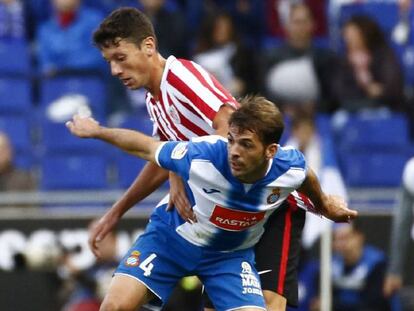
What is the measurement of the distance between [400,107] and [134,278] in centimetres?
536

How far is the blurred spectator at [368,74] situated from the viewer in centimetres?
1168

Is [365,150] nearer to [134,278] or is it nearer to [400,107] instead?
[400,107]

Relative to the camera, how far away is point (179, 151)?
6.58 meters

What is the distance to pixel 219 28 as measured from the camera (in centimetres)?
1220

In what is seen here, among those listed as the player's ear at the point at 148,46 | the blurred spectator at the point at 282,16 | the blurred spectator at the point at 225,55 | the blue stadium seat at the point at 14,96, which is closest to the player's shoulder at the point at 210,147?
the player's ear at the point at 148,46

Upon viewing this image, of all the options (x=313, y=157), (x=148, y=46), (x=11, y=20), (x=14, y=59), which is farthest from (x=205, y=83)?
(x=11, y=20)

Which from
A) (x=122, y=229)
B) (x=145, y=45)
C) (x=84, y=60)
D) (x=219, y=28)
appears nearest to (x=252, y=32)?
(x=219, y=28)

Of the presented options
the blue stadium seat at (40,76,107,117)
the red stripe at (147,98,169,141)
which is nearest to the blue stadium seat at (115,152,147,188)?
the blue stadium seat at (40,76,107,117)

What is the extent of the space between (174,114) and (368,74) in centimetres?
513

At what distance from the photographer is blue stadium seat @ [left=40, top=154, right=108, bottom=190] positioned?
11.4 metres

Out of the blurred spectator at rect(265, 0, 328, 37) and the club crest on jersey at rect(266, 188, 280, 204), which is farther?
the blurred spectator at rect(265, 0, 328, 37)

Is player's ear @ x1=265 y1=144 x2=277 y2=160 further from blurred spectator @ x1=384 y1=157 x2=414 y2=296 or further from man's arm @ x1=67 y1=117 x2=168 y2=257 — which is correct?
blurred spectator @ x1=384 y1=157 x2=414 y2=296

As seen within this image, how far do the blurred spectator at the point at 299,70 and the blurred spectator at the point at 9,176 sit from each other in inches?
89.2

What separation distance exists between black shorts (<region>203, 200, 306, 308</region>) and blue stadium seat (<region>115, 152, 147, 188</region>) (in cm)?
415
